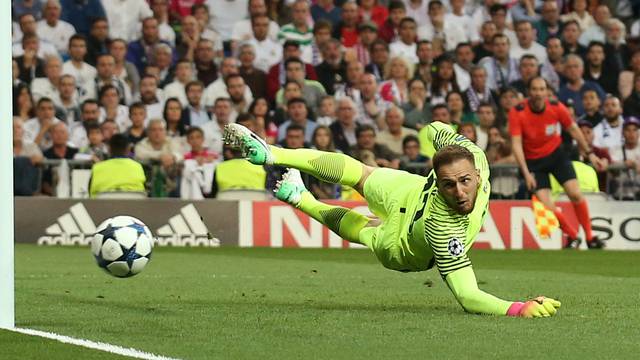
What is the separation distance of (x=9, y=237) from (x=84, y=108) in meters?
11.9

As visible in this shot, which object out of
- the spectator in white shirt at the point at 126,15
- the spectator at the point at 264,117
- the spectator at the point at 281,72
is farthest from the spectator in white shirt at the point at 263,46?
the spectator in white shirt at the point at 126,15

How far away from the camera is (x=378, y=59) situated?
2047 cm

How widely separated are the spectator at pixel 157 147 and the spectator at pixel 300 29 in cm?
302

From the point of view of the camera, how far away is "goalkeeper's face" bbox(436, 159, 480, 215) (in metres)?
8.02

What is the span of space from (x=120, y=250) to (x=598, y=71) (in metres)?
12.9

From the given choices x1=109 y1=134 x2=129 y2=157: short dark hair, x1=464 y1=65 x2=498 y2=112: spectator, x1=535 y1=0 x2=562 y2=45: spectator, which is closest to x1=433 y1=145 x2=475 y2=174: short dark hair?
x1=109 y1=134 x2=129 y2=157: short dark hair

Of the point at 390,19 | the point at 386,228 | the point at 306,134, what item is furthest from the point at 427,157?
the point at 386,228

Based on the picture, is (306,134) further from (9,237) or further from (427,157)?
(9,237)

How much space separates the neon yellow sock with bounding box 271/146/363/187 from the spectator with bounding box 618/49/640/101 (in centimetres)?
1200

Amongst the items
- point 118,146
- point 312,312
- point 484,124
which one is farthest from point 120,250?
point 484,124

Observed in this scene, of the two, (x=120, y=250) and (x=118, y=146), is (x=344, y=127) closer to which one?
(x=118, y=146)

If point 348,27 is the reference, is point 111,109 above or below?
below

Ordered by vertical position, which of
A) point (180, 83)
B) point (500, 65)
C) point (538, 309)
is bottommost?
point (538, 309)

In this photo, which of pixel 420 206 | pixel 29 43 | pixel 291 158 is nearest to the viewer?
pixel 420 206
